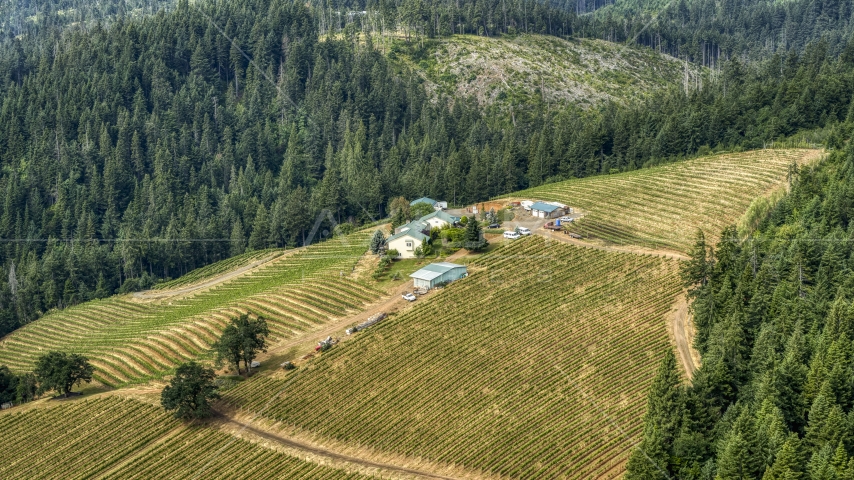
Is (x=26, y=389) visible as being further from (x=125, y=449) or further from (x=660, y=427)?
(x=660, y=427)

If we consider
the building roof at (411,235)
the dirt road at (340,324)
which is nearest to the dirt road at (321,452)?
the dirt road at (340,324)

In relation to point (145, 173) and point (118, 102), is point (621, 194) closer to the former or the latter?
point (145, 173)

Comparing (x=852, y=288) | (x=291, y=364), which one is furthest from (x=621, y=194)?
(x=291, y=364)

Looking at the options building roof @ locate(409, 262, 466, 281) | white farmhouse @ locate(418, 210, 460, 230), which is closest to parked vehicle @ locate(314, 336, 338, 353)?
building roof @ locate(409, 262, 466, 281)

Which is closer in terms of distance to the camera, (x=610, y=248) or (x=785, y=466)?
(x=785, y=466)

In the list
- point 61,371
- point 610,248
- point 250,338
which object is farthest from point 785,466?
point 61,371

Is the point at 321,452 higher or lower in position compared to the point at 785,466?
lower

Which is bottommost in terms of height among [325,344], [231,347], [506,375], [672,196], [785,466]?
[506,375]
